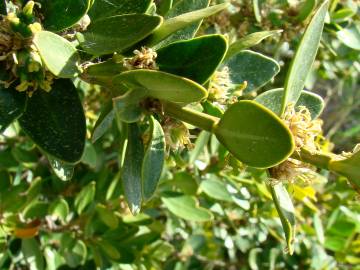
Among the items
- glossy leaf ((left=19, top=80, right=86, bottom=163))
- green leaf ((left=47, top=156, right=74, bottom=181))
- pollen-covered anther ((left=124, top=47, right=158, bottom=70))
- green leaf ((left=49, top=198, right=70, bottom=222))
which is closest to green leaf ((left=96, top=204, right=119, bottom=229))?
green leaf ((left=49, top=198, right=70, bottom=222))

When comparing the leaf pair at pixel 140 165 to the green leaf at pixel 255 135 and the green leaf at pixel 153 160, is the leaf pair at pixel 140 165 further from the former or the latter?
the green leaf at pixel 255 135

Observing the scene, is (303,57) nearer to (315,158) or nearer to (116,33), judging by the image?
(315,158)

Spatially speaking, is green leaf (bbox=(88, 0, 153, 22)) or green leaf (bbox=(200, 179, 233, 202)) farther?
green leaf (bbox=(200, 179, 233, 202))

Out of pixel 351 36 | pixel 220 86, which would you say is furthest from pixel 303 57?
pixel 351 36

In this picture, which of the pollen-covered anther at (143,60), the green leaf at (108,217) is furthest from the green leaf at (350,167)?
the green leaf at (108,217)

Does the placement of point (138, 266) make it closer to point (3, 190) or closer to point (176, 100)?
point (3, 190)

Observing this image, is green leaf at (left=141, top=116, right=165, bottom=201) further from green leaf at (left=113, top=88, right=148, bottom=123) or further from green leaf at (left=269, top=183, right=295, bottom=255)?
green leaf at (left=269, top=183, right=295, bottom=255)
